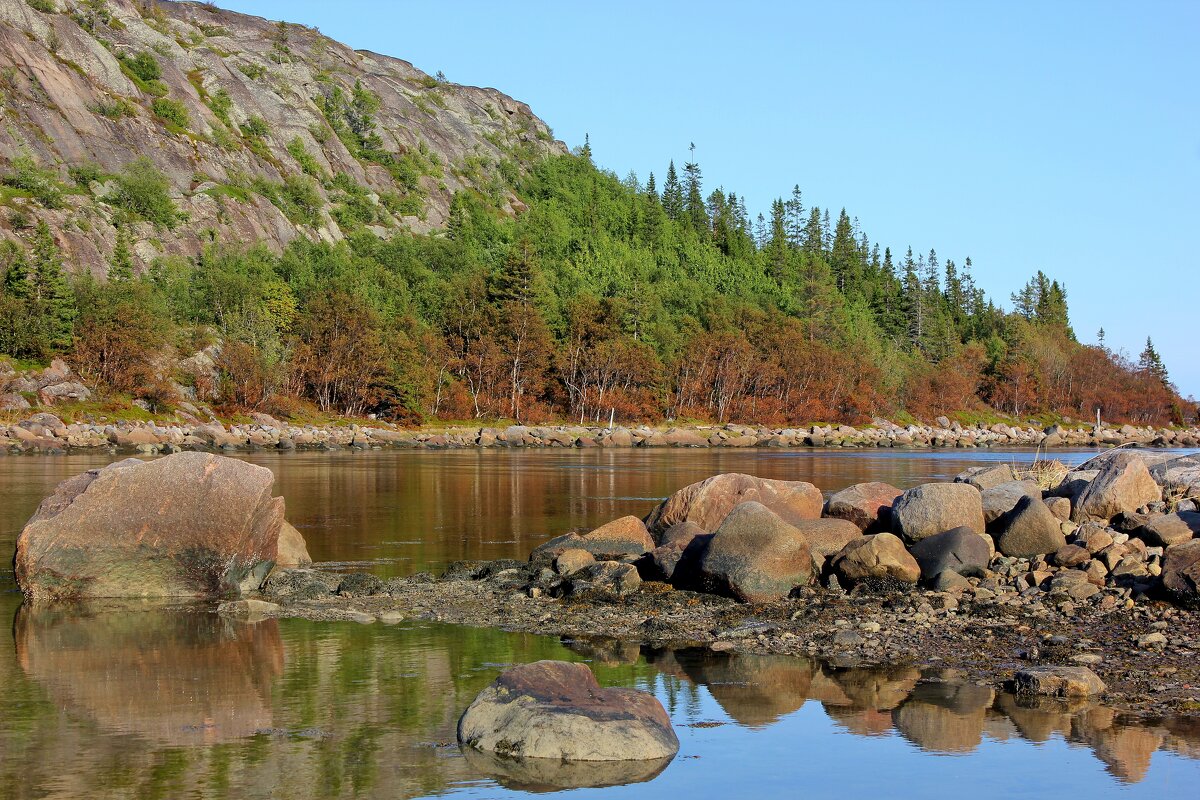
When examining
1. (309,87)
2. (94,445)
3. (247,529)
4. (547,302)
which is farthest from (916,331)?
(247,529)

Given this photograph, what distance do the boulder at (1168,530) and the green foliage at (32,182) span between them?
9865 cm

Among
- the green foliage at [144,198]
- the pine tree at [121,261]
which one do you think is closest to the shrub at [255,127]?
the green foliage at [144,198]

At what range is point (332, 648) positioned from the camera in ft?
47.3

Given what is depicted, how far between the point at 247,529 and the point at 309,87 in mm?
163568

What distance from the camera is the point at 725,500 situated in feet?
74.7

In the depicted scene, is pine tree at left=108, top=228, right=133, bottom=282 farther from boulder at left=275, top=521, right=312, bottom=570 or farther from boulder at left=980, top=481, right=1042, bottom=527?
boulder at left=980, top=481, right=1042, bottom=527

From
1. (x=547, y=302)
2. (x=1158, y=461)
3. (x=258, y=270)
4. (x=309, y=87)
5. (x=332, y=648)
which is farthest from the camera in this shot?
(x=309, y=87)

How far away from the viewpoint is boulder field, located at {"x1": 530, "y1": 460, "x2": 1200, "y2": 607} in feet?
57.0

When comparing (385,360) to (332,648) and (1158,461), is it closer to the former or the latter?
(1158,461)

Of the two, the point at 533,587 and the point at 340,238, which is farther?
the point at 340,238

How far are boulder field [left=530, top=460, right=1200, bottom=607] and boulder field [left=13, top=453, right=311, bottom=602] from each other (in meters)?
5.19

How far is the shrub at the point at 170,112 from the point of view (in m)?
126

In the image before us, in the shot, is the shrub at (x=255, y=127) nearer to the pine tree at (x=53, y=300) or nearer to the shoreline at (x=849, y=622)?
the pine tree at (x=53, y=300)

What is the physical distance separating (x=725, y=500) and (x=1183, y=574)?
354 inches
